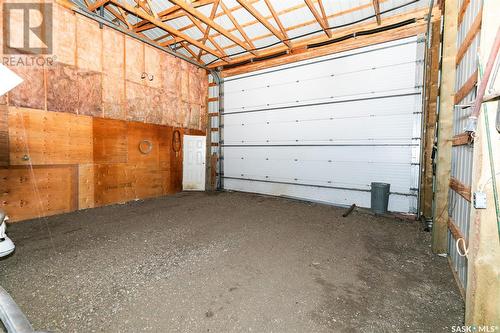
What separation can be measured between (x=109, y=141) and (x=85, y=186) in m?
1.35

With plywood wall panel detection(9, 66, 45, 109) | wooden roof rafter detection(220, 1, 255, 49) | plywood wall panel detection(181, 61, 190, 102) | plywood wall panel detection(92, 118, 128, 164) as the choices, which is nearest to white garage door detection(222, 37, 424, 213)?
wooden roof rafter detection(220, 1, 255, 49)

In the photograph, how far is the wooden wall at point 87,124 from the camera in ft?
15.3

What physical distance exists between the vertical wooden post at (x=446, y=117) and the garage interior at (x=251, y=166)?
2 centimetres

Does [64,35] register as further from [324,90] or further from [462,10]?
[462,10]

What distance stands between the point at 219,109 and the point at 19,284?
7753mm

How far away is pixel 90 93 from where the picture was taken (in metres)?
5.74

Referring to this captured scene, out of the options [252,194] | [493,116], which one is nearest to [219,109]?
[252,194]

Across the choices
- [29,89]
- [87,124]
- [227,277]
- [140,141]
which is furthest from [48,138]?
[227,277]

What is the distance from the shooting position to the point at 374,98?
5996 mm

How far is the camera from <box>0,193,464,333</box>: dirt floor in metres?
1.98

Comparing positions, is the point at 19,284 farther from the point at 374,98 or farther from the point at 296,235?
the point at 374,98

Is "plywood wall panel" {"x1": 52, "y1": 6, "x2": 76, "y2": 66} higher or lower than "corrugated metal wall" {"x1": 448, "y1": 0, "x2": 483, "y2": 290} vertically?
higher

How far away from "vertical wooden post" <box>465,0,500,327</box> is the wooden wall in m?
7.12

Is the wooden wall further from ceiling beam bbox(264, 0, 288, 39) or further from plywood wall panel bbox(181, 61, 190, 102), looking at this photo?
ceiling beam bbox(264, 0, 288, 39)
